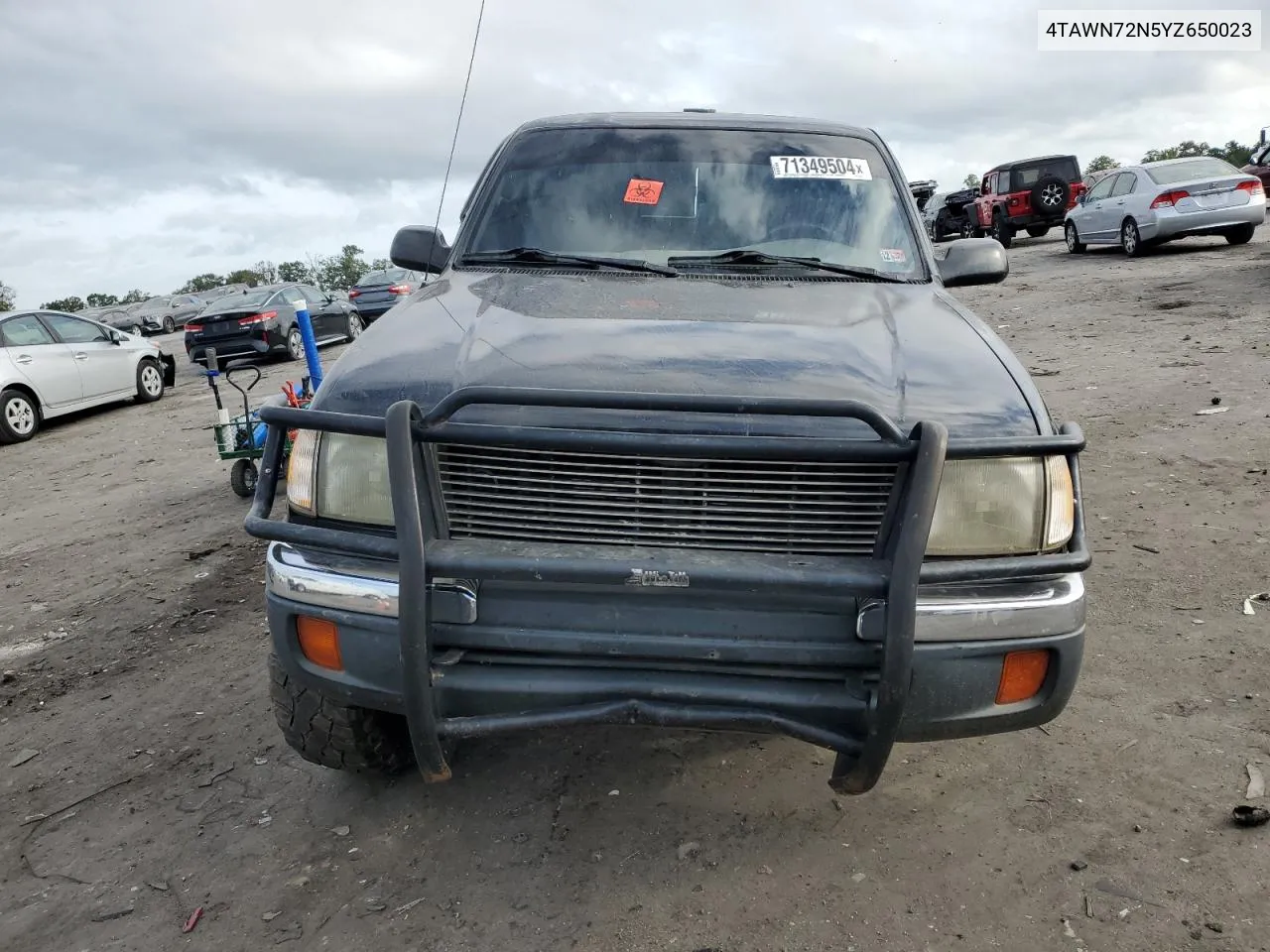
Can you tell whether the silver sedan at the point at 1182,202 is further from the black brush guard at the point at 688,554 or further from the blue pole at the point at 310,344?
the black brush guard at the point at 688,554

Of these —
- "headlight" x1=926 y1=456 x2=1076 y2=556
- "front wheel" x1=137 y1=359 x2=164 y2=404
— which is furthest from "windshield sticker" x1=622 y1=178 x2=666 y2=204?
"front wheel" x1=137 y1=359 x2=164 y2=404

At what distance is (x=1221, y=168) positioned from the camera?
15.2 m

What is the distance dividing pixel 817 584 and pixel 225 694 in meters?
2.61

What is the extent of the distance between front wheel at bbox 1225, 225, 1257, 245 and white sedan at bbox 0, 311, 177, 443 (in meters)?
16.3

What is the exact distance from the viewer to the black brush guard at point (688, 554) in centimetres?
198

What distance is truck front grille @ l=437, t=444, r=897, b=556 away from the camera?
2.13 metres

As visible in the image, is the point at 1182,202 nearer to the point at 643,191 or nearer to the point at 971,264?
the point at 971,264

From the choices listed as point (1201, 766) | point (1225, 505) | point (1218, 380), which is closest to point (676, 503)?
point (1201, 766)

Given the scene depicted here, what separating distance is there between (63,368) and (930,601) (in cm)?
1205

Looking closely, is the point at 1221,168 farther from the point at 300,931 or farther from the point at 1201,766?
the point at 300,931

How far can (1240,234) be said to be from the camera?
15.5m

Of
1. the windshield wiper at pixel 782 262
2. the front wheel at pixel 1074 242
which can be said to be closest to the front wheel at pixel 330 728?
the windshield wiper at pixel 782 262

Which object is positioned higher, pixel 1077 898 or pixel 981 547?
pixel 981 547

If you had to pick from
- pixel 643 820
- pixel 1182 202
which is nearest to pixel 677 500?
pixel 643 820
